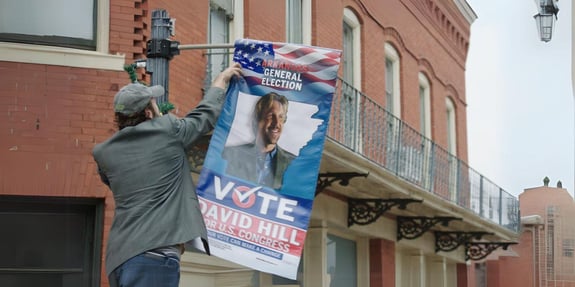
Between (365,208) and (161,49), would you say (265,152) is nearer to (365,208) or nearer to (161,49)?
(161,49)

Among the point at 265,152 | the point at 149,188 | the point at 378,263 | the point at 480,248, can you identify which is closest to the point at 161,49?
the point at 265,152

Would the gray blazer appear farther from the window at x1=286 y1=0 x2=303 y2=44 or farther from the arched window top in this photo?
the arched window top

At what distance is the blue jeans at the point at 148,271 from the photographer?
489cm

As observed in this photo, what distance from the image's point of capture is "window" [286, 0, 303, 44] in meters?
14.9

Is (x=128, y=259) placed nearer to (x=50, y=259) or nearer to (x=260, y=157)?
(x=260, y=157)

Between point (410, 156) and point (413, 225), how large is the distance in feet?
5.80

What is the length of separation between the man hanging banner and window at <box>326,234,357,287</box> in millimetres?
9880

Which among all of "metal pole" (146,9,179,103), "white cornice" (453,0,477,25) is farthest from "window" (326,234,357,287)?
"metal pole" (146,9,179,103)

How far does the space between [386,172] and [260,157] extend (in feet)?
30.0

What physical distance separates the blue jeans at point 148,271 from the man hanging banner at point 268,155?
1.22 meters

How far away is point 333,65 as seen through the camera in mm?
6574

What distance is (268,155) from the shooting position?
6.44m

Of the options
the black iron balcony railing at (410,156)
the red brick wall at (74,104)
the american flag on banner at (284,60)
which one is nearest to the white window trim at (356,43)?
the black iron balcony railing at (410,156)

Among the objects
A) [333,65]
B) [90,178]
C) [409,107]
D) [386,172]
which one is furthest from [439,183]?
[333,65]
